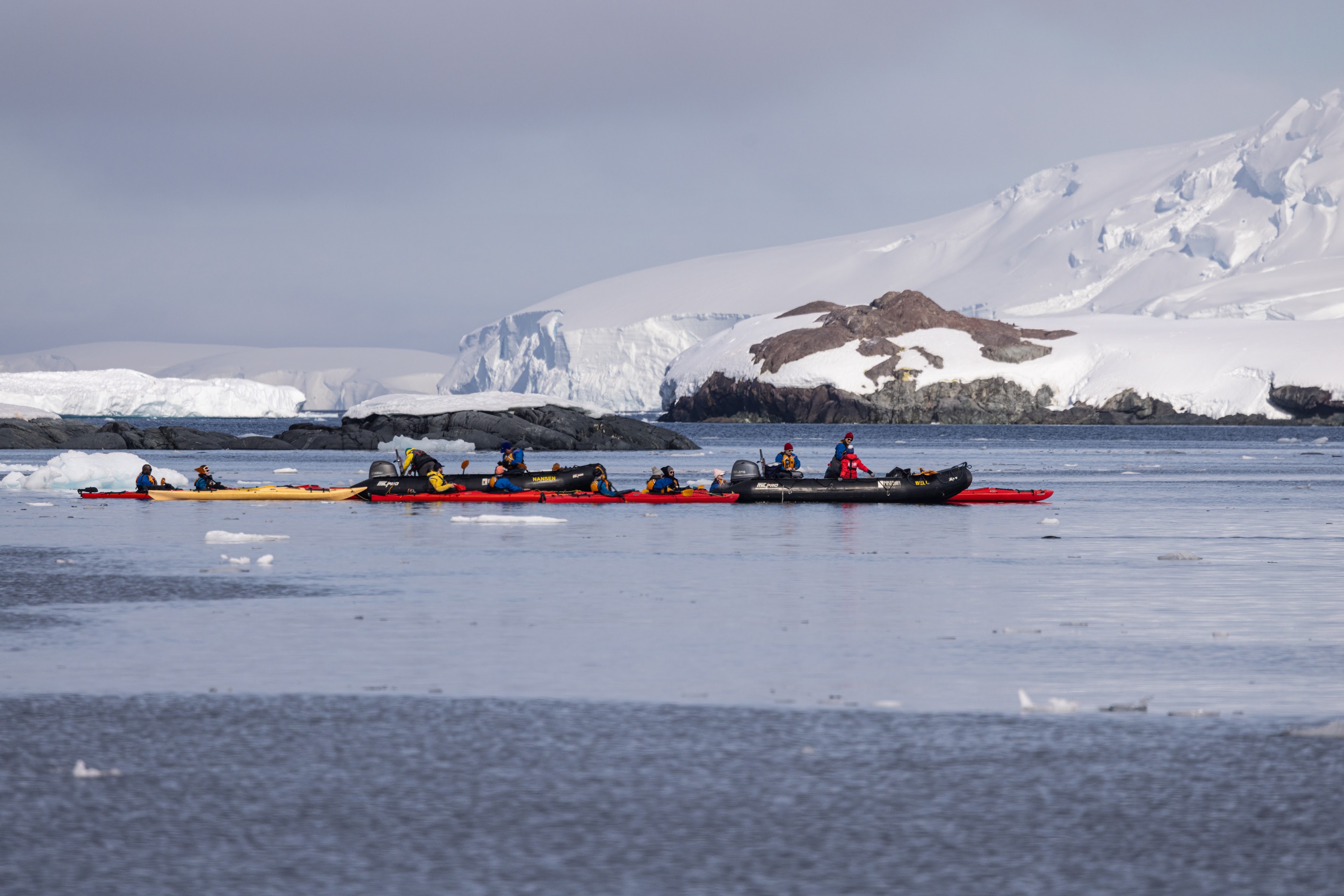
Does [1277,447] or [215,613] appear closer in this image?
[215,613]

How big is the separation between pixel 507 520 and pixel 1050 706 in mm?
24758

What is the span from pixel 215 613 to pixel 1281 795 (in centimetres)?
1333

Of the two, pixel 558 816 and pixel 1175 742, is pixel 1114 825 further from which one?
pixel 558 816

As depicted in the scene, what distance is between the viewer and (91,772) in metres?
10.6

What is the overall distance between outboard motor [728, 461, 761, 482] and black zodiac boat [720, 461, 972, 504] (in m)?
0.73

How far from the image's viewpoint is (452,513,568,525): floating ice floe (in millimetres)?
36344


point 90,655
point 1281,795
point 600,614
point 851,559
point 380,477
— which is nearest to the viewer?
point 1281,795

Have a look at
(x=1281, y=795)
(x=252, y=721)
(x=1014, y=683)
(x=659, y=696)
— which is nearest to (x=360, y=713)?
(x=252, y=721)

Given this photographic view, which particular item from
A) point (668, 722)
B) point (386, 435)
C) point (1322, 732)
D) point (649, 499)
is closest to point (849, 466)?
point (649, 499)

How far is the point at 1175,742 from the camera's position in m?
11.6

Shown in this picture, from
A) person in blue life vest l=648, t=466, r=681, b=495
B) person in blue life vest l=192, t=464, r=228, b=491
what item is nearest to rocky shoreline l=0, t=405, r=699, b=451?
person in blue life vest l=192, t=464, r=228, b=491

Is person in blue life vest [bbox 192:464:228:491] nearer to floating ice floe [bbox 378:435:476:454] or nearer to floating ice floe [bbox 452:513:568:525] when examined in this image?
floating ice floe [bbox 452:513:568:525]

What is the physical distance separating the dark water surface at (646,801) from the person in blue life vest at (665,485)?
30.6 meters

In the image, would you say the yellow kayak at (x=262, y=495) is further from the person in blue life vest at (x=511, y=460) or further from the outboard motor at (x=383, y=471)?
the person in blue life vest at (x=511, y=460)
